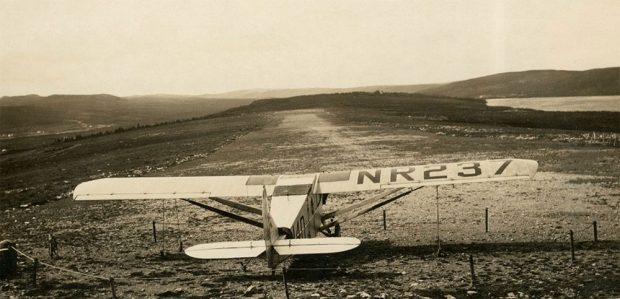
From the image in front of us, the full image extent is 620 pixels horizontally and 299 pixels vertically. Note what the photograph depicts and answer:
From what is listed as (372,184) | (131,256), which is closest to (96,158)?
(131,256)

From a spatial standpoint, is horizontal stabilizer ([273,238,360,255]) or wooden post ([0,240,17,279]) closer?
horizontal stabilizer ([273,238,360,255])

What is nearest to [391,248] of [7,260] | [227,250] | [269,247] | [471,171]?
[471,171]

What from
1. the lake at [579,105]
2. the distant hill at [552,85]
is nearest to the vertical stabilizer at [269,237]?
the lake at [579,105]

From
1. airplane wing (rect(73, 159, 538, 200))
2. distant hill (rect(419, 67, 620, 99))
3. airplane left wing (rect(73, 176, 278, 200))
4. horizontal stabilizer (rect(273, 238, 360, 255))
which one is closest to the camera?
horizontal stabilizer (rect(273, 238, 360, 255))

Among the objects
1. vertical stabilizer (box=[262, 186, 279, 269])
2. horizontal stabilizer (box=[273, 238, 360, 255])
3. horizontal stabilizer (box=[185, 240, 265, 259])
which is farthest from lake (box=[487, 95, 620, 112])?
horizontal stabilizer (box=[185, 240, 265, 259])

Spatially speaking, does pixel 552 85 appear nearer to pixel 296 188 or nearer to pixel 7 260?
pixel 296 188

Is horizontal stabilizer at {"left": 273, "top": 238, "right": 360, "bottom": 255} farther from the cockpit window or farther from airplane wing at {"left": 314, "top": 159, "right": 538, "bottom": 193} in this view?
airplane wing at {"left": 314, "top": 159, "right": 538, "bottom": 193}
